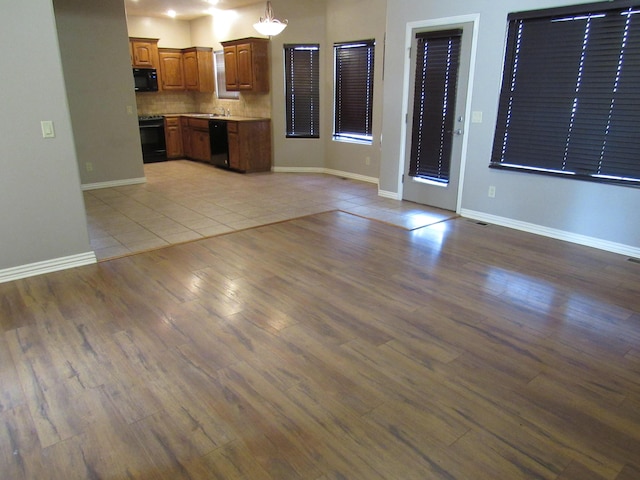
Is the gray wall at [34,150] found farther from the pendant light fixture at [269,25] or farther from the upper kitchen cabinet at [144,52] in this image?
the upper kitchen cabinet at [144,52]

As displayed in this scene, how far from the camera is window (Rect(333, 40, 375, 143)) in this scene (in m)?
6.95

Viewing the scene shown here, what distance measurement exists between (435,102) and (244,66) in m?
3.96

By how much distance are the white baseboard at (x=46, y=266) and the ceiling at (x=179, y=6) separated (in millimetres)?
5531

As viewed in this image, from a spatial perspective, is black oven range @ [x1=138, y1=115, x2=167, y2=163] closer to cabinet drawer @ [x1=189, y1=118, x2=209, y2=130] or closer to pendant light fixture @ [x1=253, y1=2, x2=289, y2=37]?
cabinet drawer @ [x1=189, y1=118, x2=209, y2=130]

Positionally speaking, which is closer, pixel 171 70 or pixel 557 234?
pixel 557 234

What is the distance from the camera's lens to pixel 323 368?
2.43 metres

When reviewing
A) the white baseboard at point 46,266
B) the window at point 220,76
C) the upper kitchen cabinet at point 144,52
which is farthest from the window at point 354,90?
the white baseboard at point 46,266

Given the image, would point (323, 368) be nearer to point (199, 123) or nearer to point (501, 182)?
point (501, 182)

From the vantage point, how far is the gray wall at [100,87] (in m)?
6.13

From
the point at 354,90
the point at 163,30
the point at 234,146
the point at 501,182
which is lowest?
the point at 501,182

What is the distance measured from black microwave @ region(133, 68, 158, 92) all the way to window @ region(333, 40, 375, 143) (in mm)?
3818

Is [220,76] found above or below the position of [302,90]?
above

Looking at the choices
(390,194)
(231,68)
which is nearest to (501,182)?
(390,194)

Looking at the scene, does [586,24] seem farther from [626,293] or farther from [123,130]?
[123,130]
